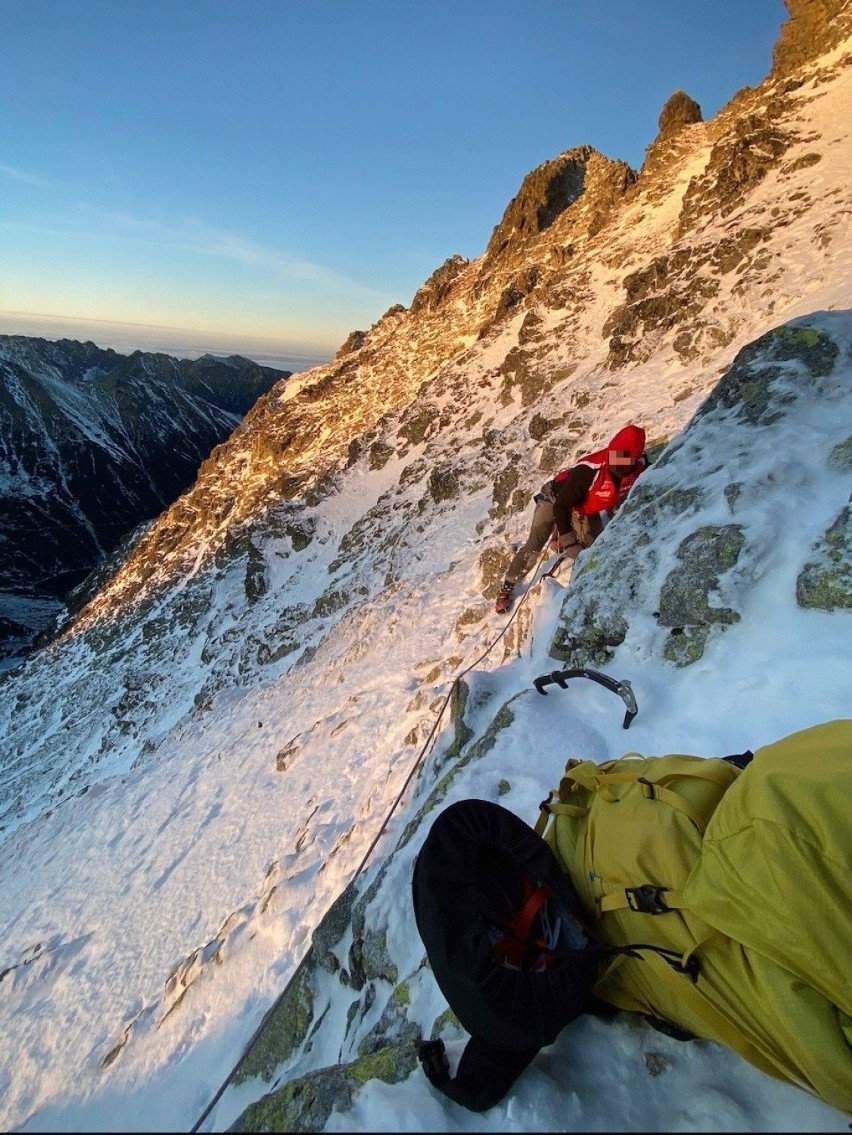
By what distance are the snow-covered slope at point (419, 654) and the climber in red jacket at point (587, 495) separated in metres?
1.01

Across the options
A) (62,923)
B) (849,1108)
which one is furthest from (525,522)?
(849,1108)

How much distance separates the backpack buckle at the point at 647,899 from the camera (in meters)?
2.20

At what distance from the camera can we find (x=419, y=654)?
12.7 m

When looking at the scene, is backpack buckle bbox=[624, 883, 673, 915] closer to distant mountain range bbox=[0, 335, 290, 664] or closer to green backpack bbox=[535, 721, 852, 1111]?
green backpack bbox=[535, 721, 852, 1111]

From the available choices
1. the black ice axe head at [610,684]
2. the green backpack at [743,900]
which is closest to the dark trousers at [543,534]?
the black ice axe head at [610,684]

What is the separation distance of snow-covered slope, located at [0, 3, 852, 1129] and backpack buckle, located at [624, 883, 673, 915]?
2.00 feet

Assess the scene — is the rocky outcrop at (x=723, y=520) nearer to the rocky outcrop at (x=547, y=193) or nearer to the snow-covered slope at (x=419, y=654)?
the snow-covered slope at (x=419, y=654)

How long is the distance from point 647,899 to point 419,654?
10.5 meters

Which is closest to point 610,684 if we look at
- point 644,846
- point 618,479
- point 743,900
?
point 644,846

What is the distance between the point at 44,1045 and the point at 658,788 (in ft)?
35.9

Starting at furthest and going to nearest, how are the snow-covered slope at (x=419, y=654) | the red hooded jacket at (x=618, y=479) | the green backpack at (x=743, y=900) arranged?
the red hooded jacket at (x=618, y=479), the snow-covered slope at (x=419, y=654), the green backpack at (x=743, y=900)

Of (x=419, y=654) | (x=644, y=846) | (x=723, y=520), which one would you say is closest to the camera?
(x=644, y=846)

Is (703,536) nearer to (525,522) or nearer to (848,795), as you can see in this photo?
(848,795)

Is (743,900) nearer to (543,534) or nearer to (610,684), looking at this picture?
(610,684)
